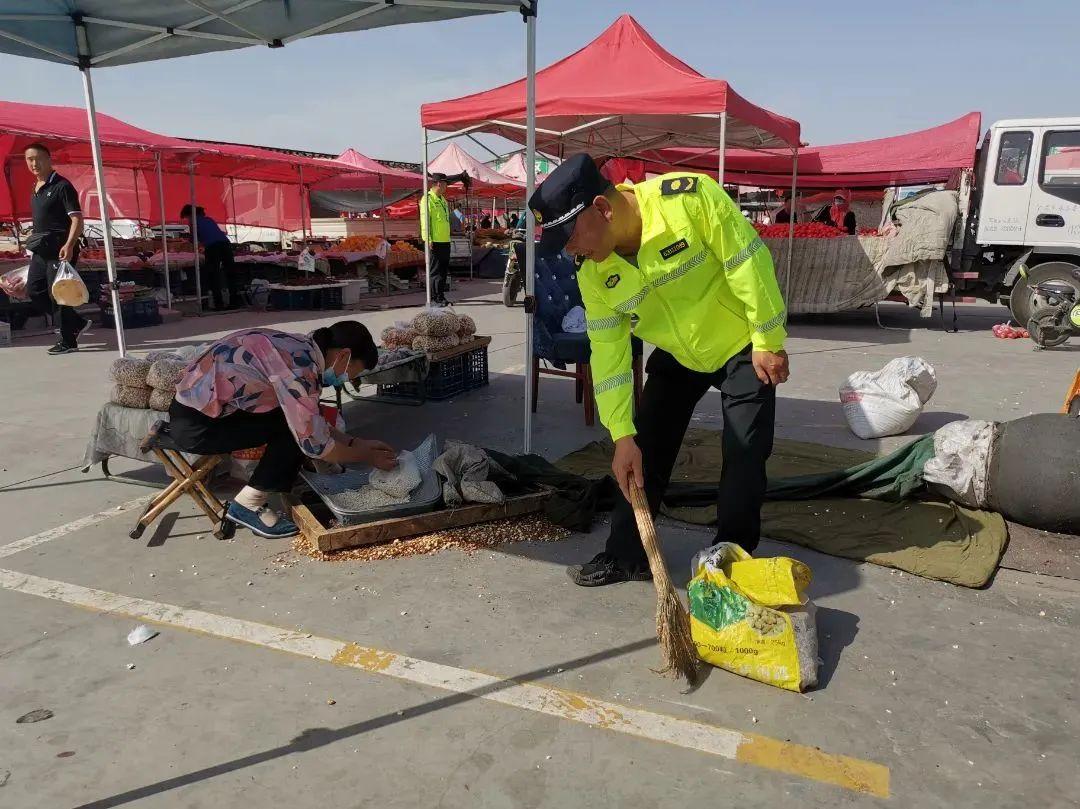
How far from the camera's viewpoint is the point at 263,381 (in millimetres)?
3746

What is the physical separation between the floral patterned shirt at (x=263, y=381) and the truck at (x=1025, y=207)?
31.7ft

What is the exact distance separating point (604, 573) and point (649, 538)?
2.31ft

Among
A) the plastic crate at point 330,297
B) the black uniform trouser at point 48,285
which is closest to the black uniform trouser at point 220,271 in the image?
the plastic crate at point 330,297

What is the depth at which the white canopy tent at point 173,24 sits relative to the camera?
484 cm

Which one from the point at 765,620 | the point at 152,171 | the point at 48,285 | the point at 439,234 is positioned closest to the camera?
the point at 765,620

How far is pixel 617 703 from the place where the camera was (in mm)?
2592

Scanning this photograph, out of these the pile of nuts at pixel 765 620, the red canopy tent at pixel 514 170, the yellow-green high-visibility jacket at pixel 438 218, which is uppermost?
the red canopy tent at pixel 514 170

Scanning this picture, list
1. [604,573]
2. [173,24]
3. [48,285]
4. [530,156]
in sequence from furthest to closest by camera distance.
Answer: [48,285], [173,24], [530,156], [604,573]

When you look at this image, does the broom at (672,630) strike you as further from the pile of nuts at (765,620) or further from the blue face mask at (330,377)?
the blue face mask at (330,377)

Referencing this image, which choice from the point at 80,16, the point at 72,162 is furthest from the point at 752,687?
the point at 72,162

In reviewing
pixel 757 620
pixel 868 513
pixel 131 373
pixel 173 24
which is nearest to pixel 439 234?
pixel 173 24

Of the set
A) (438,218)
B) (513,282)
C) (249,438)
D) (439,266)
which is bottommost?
(249,438)

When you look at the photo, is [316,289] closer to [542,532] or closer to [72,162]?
[72,162]

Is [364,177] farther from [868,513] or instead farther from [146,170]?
[868,513]
